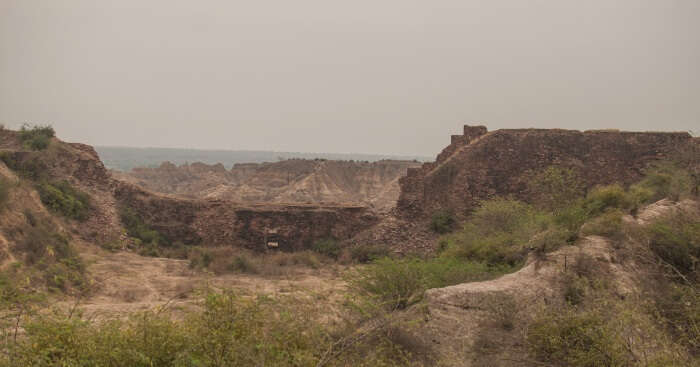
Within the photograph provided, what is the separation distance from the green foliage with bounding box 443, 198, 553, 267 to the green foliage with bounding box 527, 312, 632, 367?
9.29 feet

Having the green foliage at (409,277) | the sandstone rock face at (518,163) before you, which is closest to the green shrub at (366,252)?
the sandstone rock face at (518,163)

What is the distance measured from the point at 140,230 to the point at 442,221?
39.7 feet

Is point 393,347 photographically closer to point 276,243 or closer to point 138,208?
point 276,243

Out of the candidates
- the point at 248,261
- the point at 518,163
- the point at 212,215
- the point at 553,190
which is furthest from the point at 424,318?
the point at 518,163

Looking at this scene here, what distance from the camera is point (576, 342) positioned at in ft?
12.4

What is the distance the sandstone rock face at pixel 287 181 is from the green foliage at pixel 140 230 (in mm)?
21924

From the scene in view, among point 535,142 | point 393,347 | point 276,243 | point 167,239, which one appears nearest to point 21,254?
point 167,239

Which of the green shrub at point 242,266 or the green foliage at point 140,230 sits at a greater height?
the green foliage at point 140,230

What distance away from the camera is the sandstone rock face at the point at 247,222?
51.2 feet

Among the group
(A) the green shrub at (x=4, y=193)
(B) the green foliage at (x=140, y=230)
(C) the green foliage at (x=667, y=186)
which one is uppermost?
(C) the green foliage at (x=667, y=186)

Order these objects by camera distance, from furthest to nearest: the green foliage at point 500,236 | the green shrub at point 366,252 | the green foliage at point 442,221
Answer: the green foliage at point 442,221 → the green shrub at point 366,252 → the green foliage at point 500,236

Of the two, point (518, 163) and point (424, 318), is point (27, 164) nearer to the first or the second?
point (424, 318)

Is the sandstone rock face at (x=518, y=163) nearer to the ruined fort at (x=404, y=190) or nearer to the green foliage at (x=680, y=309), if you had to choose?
the ruined fort at (x=404, y=190)

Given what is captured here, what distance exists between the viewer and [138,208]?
52.3ft
